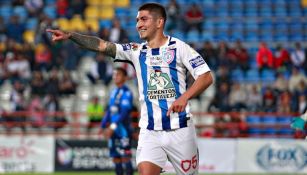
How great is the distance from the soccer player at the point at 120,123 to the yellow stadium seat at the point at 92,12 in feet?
41.8

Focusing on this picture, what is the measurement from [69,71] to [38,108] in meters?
2.29

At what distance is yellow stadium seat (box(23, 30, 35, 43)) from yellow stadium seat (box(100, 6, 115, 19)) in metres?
2.55

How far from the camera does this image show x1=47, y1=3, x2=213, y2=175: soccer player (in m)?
8.05

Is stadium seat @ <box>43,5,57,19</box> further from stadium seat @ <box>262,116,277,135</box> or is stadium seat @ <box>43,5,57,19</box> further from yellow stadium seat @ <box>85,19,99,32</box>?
stadium seat @ <box>262,116,277,135</box>

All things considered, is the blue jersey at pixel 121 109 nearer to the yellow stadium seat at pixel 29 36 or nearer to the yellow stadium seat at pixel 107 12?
the yellow stadium seat at pixel 29 36

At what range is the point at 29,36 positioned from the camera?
86.8 feet

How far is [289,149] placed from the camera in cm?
2003

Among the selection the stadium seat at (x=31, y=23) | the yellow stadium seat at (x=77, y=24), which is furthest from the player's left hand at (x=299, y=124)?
the stadium seat at (x=31, y=23)

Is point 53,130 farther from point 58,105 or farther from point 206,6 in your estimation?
point 206,6

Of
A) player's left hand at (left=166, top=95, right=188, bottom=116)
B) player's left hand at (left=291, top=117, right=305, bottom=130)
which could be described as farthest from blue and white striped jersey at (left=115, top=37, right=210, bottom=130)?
player's left hand at (left=291, top=117, right=305, bottom=130)

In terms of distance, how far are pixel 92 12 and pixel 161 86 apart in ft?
65.0

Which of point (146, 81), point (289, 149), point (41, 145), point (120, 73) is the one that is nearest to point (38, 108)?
point (41, 145)

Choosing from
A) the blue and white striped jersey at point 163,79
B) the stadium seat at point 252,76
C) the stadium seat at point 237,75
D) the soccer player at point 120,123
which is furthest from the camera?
the stadium seat at point 252,76

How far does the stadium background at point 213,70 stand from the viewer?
20.3 m
